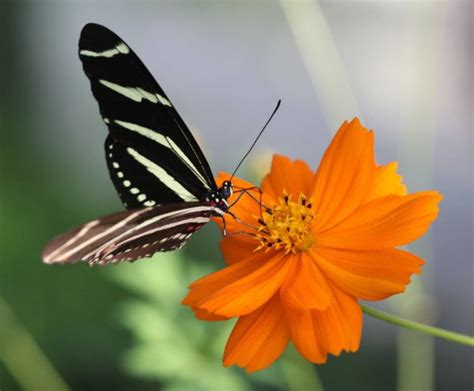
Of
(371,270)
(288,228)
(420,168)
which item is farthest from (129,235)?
(420,168)

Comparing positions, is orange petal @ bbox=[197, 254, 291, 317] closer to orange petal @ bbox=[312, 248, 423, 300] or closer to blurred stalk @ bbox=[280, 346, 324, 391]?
orange petal @ bbox=[312, 248, 423, 300]

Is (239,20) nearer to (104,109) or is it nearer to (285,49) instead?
(285,49)

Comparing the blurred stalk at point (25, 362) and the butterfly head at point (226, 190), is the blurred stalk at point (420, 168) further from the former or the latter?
the blurred stalk at point (25, 362)

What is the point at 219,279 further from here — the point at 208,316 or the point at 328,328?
the point at 328,328

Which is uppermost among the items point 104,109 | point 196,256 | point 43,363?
point 104,109

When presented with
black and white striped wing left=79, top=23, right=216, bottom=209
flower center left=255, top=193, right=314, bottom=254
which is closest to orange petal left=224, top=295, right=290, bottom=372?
flower center left=255, top=193, right=314, bottom=254

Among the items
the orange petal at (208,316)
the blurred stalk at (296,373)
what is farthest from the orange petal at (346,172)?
the blurred stalk at (296,373)

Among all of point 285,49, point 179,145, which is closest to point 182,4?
point 285,49
